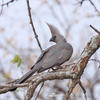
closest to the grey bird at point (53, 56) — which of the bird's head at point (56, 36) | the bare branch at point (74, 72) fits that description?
the bird's head at point (56, 36)

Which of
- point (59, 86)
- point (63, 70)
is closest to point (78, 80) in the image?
point (63, 70)

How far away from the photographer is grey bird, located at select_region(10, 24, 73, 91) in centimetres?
380

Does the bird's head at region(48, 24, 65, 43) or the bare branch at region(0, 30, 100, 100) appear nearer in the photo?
the bare branch at region(0, 30, 100, 100)

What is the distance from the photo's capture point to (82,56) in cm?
343

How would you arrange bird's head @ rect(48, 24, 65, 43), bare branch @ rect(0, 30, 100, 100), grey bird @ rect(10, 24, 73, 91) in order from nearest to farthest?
bare branch @ rect(0, 30, 100, 100) → grey bird @ rect(10, 24, 73, 91) → bird's head @ rect(48, 24, 65, 43)

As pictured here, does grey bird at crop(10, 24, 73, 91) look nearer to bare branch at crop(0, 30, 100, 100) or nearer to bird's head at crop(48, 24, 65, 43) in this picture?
bird's head at crop(48, 24, 65, 43)

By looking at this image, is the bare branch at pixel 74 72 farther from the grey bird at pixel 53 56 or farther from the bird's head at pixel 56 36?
the bird's head at pixel 56 36

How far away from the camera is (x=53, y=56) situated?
13.2ft

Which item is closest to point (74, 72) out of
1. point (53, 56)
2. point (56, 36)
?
point (53, 56)

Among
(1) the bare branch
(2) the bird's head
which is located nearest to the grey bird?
(2) the bird's head

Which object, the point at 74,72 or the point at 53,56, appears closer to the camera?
the point at 74,72

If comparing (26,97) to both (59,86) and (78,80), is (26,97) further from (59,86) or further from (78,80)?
(59,86)

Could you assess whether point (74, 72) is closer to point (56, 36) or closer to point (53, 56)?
point (53, 56)

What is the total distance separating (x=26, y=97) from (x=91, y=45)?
754mm
